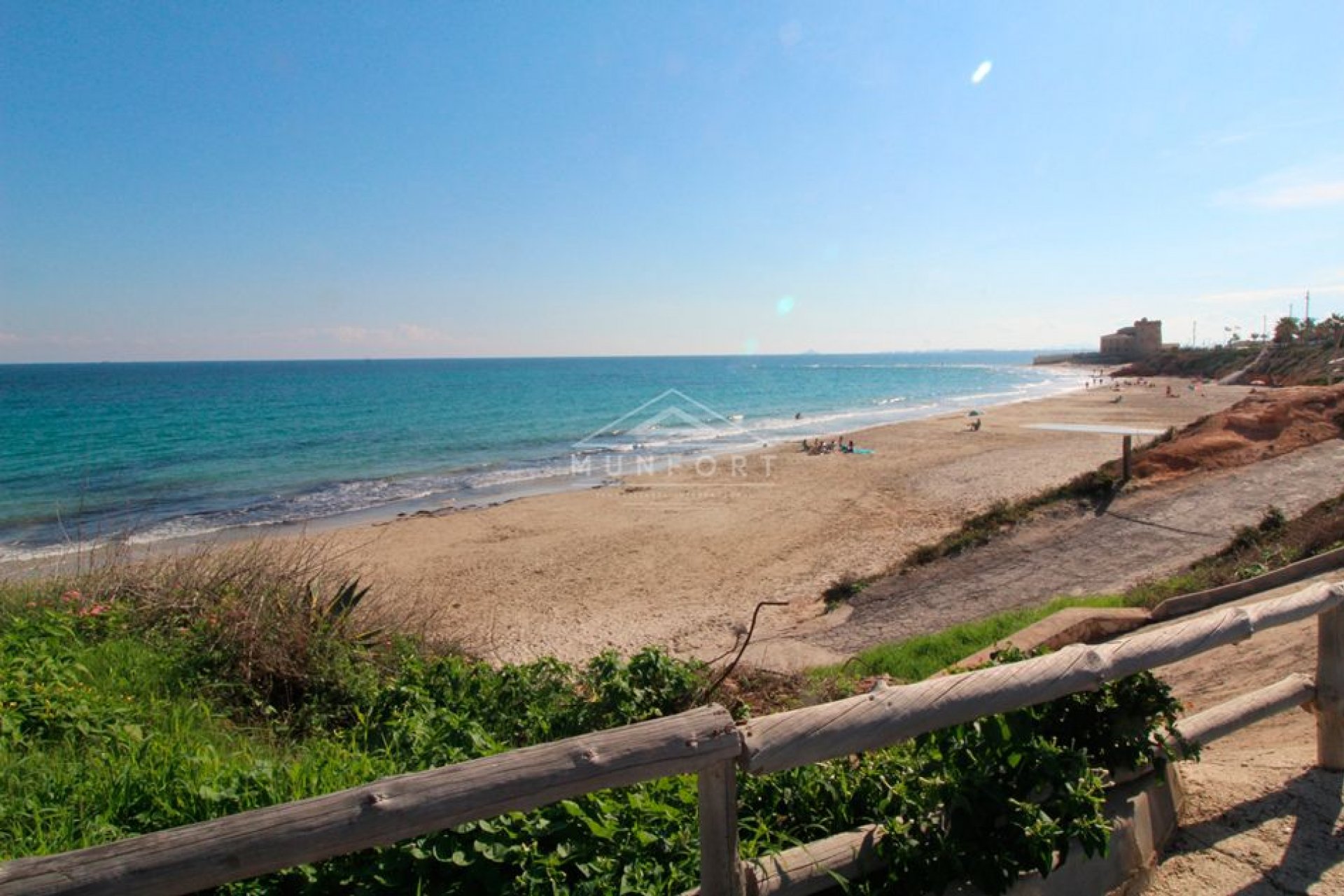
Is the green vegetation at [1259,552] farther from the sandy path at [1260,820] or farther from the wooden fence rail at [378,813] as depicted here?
the wooden fence rail at [378,813]

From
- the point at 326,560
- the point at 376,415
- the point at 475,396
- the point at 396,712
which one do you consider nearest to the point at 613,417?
the point at 376,415

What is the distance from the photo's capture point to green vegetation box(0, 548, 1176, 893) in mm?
2523

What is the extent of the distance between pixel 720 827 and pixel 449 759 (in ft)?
5.29

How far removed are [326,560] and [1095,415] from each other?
4191cm

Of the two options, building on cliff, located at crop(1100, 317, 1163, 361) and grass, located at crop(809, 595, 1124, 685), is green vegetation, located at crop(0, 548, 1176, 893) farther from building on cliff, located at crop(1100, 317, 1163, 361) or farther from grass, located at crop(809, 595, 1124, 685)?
building on cliff, located at crop(1100, 317, 1163, 361)

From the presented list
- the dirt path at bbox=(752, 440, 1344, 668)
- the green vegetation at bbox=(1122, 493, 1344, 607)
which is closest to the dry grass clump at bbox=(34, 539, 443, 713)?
the dirt path at bbox=(752, 440, 1344, 668)

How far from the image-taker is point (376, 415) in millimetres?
50656

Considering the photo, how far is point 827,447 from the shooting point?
96.5ft

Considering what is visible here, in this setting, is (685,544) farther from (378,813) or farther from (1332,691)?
(378,813)

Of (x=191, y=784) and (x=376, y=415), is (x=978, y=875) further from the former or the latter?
(x=376, y=415)

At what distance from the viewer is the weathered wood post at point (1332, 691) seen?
143 inches

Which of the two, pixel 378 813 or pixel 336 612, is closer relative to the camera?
pixel 378 813

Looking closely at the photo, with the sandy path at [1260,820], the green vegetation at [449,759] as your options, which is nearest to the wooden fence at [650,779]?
the green vegetation at [449,759]

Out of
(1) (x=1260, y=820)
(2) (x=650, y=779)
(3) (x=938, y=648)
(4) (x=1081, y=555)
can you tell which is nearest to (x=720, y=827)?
(2) (x=650, y=779)
